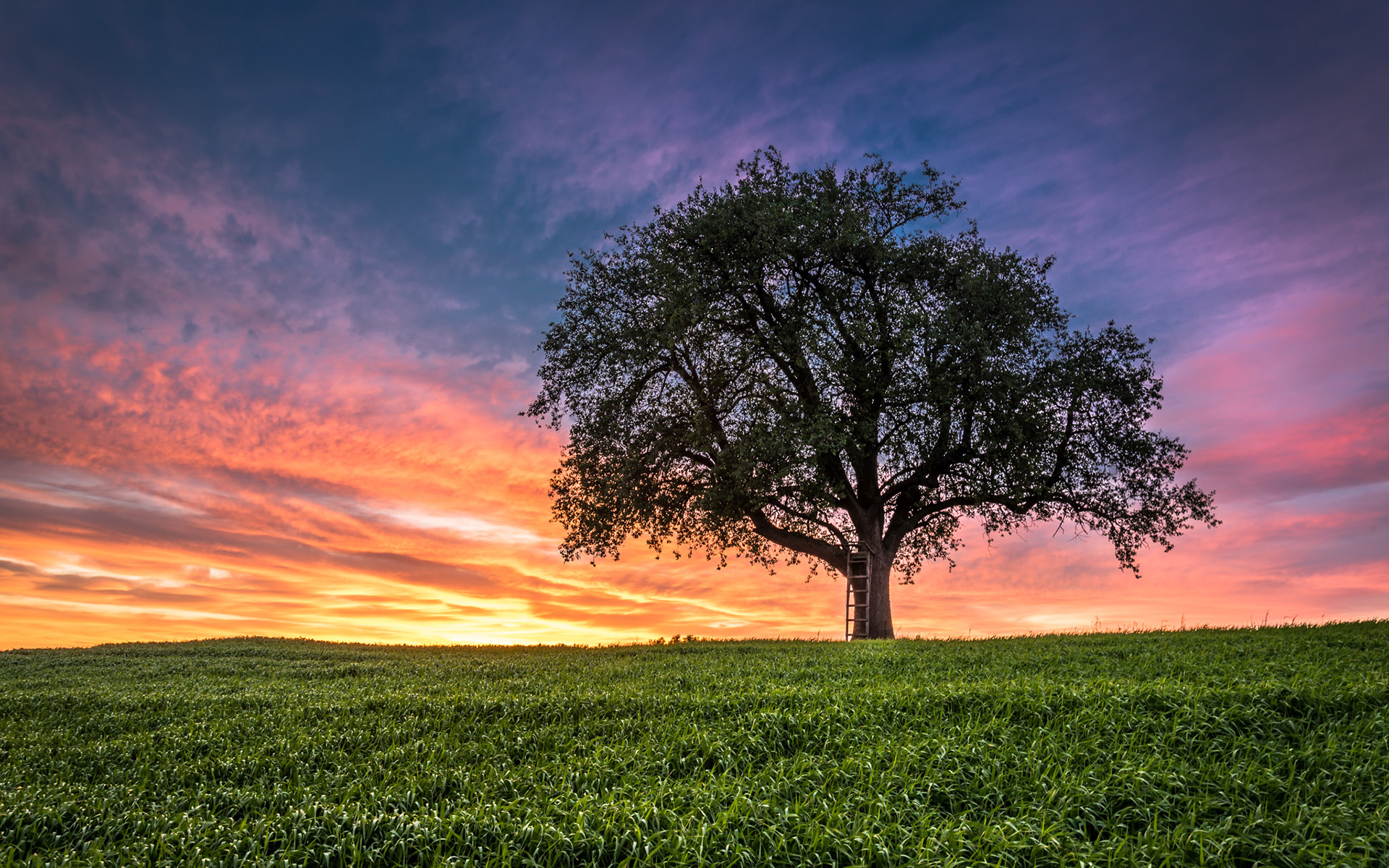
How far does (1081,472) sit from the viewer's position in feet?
88.6

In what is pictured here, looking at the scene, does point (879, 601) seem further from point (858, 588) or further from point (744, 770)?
point (744, 770)

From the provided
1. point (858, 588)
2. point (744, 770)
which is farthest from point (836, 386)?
point (744, 770)

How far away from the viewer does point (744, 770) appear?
8.44 m

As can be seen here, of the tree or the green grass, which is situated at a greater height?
the tree

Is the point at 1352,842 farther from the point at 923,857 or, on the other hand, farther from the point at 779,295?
the point at 779,295

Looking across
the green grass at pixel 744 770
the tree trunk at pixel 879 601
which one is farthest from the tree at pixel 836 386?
the green grass at pixel 744 770

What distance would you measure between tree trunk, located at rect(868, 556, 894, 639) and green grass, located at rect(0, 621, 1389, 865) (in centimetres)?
1151

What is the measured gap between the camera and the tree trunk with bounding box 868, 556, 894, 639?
25.9 metres

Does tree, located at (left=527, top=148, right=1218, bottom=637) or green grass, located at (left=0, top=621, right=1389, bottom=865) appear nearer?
green grass, located at (left=0, top=621, right=1389, bottom=865)

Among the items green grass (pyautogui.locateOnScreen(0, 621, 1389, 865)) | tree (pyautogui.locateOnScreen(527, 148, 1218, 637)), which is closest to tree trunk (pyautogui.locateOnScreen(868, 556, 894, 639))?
tree (pyautogui.locateOnScreen(527, 148, 1218, 637))

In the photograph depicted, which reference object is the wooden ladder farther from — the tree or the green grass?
the green grass

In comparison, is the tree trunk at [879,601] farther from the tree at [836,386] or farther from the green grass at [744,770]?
the green grass at [744,770]

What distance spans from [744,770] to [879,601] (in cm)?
1902

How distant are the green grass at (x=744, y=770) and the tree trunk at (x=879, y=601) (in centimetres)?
1151
